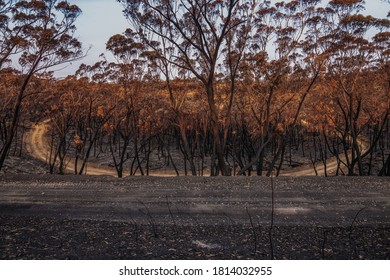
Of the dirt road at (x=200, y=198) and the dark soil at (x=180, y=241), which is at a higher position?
the dirt road at (x=200, y=198)

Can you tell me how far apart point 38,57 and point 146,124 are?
15.6 meters

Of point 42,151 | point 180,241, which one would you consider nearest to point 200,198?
point 180,241

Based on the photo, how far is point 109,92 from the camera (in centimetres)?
2972

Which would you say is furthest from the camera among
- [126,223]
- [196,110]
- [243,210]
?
[196,110]

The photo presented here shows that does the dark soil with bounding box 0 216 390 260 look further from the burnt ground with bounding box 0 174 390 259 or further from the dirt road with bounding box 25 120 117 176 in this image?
the dirt road with bounding box 25 120 117 176

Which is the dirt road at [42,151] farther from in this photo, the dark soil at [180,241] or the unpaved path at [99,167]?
the dark soil at [180,241]

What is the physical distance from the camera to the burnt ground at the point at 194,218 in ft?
18.5

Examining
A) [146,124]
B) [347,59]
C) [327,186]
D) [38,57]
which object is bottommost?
[327,186]

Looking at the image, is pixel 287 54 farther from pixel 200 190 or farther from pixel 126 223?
pixel 126 223

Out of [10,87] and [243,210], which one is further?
[10,87]

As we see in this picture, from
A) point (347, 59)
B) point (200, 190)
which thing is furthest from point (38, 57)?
point (347, 59)

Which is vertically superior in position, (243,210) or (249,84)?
(249,84)

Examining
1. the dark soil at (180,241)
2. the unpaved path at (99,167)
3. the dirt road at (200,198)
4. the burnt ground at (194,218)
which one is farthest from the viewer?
the unpaved path at (99,167)

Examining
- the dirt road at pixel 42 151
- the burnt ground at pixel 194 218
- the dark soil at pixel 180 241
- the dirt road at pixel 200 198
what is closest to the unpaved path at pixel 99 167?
the dirt road at pixel 42 151
